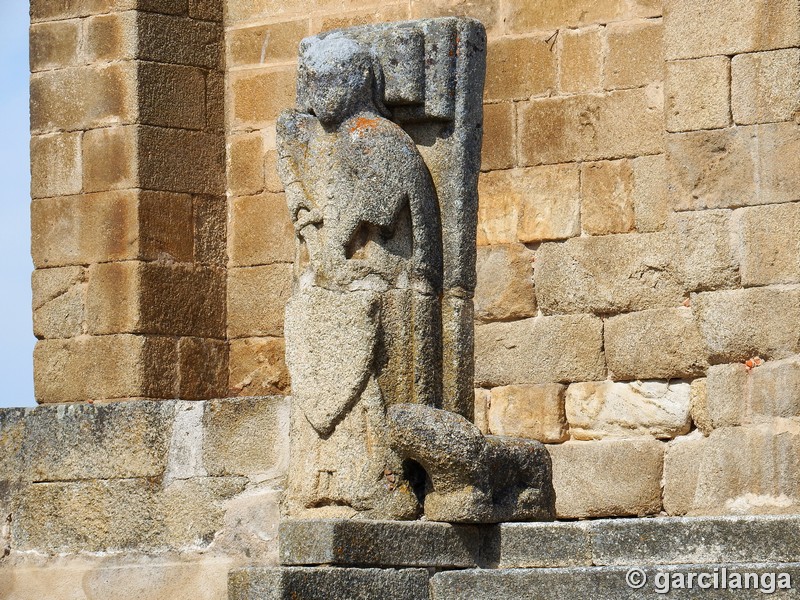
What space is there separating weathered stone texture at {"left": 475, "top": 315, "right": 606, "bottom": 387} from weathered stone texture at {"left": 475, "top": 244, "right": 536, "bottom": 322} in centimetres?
7

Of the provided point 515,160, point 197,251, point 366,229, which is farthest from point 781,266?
point 197,251

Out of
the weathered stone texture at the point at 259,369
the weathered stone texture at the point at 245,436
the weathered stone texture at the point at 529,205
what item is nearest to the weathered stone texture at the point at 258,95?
the weathered stone texture at the point at 259,369

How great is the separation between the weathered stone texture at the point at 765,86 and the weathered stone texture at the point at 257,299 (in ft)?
10.0

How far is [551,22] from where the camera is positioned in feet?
37.7

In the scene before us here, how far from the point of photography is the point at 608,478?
432 inches

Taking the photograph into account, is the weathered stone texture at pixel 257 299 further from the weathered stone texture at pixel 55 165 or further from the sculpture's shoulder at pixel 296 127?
the sculpture's shoulder at pixel 296 127

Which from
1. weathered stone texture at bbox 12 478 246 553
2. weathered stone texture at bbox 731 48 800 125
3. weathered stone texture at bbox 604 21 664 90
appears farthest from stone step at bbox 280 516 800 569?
weathered stone texture at bbox 604 21 664 90

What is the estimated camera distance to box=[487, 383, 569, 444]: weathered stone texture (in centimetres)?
1125

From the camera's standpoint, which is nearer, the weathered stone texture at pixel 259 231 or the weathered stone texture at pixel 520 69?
the weathered stone texture at pixel 520 69

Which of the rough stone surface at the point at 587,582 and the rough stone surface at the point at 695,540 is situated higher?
the rough stone surface at the point at 695,540

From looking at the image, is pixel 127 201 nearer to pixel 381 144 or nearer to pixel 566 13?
pixel 566 13

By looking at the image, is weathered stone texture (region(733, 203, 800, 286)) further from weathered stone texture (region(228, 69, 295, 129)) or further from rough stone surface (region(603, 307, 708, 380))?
weathered stone texture (region(228, 69, 295, 129))

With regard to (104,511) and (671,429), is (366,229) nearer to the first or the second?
(104,511)

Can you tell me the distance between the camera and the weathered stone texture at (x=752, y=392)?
398 inches
